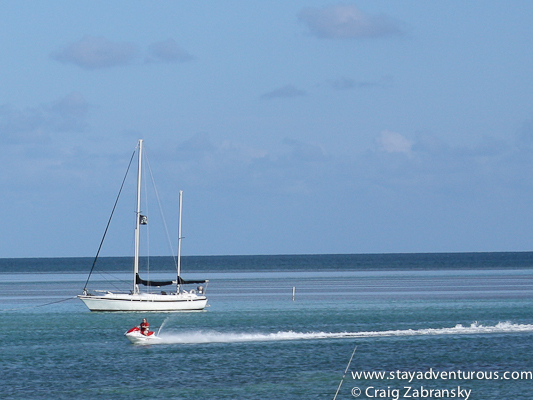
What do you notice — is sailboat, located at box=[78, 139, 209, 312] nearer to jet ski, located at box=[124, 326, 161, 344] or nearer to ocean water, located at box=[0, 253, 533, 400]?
ocean water, located at box=[0, 253, 533, 400]

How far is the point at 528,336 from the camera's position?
58.6 m

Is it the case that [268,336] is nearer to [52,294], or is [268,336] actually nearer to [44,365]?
[44,365]

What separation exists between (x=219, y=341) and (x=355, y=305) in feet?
108

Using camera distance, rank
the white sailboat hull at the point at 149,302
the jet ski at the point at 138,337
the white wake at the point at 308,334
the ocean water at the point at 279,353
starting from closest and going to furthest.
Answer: the ocean water at the point at 279,353 → the jet ski at the point at 138,337 → the white wake at the point at 308,334 → the white sailboat hull at the point at 149,302

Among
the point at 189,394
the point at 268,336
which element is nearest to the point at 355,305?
the point at 268,336

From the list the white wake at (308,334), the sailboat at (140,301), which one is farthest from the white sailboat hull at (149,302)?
the white wake at (308,334)

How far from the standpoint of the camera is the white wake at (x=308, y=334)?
196 ft

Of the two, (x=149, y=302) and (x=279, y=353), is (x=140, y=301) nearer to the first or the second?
(x=149, y=302)

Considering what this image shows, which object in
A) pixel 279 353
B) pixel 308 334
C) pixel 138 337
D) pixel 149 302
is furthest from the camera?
pixel 149 302

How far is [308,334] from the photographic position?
61.2 meters

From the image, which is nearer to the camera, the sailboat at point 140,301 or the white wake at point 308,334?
the white wake at point 308,334

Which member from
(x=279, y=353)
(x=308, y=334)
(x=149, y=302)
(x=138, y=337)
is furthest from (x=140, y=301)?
(x=279, y=353)

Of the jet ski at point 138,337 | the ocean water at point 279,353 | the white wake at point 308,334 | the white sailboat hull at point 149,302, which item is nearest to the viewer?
the ocean water at point 279,353

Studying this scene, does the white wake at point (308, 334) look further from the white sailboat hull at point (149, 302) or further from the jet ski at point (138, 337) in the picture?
the white sailboat hull at point (149, 302)
